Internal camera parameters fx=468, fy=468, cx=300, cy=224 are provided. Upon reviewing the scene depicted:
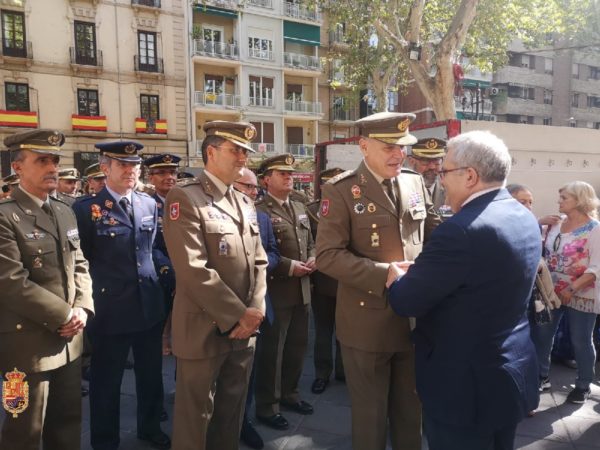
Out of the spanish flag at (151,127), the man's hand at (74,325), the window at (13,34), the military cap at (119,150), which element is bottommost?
the man's hand at (74,325)

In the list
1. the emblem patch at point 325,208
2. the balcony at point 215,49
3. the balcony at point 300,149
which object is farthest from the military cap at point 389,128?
the balcony at point 300,149

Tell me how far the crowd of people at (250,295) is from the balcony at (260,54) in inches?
988

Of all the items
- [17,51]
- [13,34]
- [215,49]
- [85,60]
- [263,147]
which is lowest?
[263,147]

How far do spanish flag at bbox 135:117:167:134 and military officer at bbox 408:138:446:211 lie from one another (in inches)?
852

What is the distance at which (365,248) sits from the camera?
9.12 feet

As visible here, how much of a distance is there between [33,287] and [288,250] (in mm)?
2058

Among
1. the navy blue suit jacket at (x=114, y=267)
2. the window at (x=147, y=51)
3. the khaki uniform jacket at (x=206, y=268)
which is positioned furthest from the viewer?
the window at (x=147, y=51)

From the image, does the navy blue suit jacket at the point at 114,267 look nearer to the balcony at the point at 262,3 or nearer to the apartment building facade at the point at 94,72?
the apartment building facade at the point at 94,72

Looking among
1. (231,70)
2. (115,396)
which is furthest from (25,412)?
(231,70)

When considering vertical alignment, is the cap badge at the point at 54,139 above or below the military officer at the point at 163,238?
above

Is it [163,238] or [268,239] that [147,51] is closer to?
[163,238]

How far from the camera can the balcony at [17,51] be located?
70.9 feet

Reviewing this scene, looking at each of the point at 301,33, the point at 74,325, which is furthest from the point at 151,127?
the point at 74,325

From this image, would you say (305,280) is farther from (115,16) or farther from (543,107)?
(543,107)
